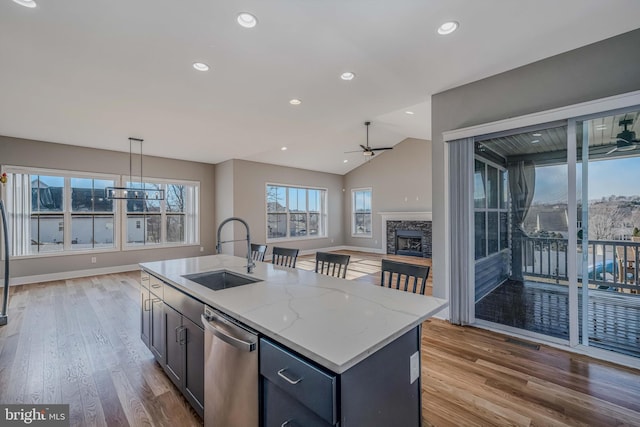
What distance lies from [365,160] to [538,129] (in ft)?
22.7

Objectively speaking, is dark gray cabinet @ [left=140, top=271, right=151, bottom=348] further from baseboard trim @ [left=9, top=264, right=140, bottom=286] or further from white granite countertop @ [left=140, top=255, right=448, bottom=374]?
baseboard trim @ [left=9, top=264, right=140, bottom=286]

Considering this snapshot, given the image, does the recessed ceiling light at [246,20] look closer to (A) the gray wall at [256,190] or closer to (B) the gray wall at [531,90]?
(B) the gray wall at [531,90]

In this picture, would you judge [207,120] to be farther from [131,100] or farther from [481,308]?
[481,308]

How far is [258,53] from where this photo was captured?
2.68 metres

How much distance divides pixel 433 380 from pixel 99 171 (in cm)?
736

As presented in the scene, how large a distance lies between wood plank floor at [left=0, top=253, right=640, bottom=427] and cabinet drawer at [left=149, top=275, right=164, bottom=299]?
72cm

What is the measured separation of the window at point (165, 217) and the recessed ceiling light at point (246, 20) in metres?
5.63

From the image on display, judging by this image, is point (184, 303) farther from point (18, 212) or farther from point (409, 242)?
point (409, 242)

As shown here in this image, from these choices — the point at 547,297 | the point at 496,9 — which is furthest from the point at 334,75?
the point at 547,297

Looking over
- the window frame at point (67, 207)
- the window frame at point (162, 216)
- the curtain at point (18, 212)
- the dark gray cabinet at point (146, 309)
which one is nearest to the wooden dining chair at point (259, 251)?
the dark gray cabinet at point (146, 309)

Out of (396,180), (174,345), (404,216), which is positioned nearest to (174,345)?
(174,345)

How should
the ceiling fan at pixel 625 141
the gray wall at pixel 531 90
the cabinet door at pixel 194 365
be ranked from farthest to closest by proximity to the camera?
the ceiling fan at pixel 625 141
the gray wall at pixel 531 90
the cabinet door at pixel 194 365

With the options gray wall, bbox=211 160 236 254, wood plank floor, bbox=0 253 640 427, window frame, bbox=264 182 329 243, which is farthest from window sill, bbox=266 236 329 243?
wood plank floor, bbox=0 253 640 427

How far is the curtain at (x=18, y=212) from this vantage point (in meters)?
5.28
